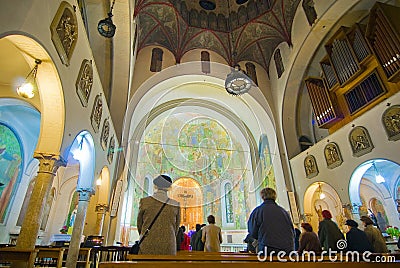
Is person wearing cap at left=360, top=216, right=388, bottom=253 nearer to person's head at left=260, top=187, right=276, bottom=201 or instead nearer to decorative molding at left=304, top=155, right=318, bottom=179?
person's head at left=260, top=187, right=276, bottom=201

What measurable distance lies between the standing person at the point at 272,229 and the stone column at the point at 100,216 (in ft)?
24.2

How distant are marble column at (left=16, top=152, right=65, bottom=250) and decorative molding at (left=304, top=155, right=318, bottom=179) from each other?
383 inches

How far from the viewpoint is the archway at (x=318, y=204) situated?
11016 mm

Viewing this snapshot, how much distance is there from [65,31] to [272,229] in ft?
16.4

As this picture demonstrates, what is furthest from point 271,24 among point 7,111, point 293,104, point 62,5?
point 7,111

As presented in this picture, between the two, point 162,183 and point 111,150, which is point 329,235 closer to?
point 162,183

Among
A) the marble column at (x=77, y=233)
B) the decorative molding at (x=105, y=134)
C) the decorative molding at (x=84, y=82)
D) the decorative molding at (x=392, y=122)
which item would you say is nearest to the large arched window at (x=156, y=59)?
the decorative molding at (x=105, y=134)

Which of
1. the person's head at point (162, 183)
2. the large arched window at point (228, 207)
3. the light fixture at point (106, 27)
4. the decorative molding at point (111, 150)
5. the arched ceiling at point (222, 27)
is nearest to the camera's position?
the person's head at point (162, 183)

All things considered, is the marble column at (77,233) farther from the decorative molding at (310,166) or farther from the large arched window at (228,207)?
the large arched window at (228,207)

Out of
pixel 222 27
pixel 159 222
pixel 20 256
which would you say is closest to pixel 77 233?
pixel 20 256

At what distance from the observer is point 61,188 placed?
13617mm

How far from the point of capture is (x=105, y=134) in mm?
8586

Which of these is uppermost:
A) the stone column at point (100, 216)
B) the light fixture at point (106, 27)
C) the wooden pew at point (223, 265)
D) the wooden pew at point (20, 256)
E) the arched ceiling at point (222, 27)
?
the arched ceiling at point (222, 27)

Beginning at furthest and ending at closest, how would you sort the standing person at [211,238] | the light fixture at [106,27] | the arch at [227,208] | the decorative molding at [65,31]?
the arch at [227,208], the light fixture at [106,27], the standing person at [211,238], the decorative molding at [65,31]
